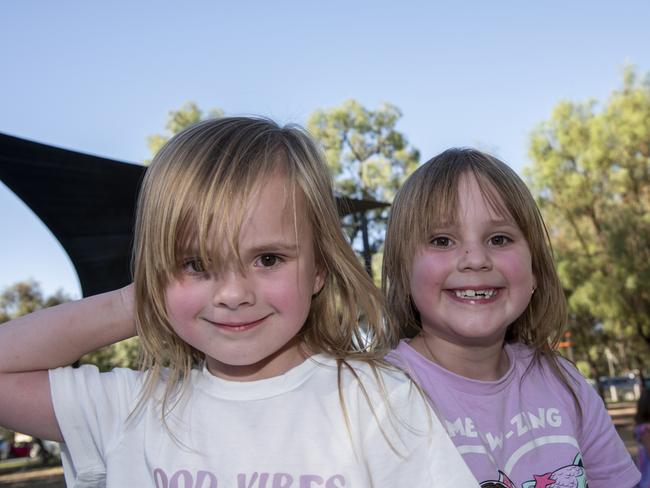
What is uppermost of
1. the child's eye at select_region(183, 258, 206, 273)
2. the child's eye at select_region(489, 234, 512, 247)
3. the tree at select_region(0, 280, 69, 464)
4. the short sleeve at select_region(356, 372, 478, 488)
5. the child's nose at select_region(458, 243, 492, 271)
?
the child's eye at select_region(183, 258, 206, 273)

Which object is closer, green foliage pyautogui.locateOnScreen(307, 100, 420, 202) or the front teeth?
the front teeth

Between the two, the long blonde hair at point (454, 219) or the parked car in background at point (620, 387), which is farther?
the parked car in background at point (620, 387)

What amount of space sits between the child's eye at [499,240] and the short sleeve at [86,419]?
3.11 ft

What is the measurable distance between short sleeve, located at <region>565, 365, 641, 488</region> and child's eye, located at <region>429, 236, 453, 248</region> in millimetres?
505

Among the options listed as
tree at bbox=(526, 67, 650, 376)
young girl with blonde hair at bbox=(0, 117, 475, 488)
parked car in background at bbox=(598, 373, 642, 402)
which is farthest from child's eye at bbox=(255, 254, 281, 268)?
parked car in background at bbox=(598, 373, 642, 402)

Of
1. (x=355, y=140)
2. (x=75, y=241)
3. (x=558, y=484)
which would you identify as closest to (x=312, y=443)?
(x=558, y=484)

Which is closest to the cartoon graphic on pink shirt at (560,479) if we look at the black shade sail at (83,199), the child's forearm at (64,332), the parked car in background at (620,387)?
the child's forearm at (64,332)

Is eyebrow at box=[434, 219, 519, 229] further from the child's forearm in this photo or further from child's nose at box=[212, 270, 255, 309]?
the child's forearm

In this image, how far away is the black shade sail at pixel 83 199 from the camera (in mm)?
4727

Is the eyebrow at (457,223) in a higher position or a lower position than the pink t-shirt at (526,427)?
higher

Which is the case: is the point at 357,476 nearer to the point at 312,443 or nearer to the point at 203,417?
the point at 312,443

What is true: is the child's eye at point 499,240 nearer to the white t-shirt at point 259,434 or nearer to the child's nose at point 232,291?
the white t-shirt at point 259,434

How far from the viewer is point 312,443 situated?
3.85 ft

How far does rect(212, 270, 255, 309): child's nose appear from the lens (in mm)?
1172
